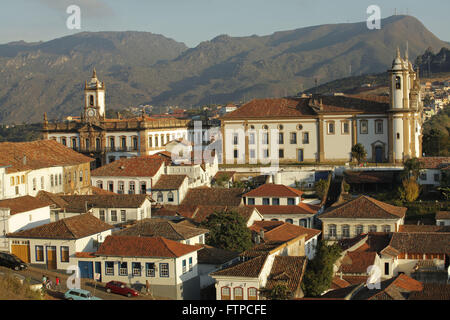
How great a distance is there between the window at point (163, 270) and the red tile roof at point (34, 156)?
16864 mm

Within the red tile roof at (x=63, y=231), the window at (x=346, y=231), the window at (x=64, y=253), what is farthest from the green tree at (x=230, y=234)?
the window at (x=346, y=231)

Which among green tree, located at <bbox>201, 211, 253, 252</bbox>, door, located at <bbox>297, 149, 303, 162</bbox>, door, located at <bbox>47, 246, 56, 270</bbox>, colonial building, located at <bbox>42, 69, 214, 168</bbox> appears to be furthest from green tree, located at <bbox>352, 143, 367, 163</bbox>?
door, located at <bbox>47, 246, 56, 270</bbox>

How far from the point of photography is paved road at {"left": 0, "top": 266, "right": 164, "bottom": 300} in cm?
3153

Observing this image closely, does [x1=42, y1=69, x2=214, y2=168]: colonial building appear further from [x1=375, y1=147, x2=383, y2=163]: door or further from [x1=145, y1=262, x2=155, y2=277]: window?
[x1=145, y1=262, x2=155, y2=277]: window

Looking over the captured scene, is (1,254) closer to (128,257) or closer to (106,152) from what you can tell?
(128,257)

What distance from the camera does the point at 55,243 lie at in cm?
3759

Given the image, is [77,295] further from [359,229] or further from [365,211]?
[365,211]

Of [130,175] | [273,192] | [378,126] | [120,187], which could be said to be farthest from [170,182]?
[378,126]

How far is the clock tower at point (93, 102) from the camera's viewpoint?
2840 inches

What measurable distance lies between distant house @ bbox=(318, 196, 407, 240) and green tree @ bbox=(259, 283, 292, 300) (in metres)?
17.1

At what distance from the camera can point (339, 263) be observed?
3859cm

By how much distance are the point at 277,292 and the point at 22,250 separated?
14.4m

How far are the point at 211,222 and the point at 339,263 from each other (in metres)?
7.74

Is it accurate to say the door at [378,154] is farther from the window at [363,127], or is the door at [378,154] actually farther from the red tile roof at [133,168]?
the red tile roof at [133,168]
